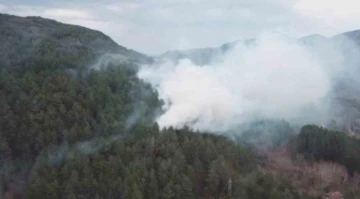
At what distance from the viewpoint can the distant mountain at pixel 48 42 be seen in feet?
275

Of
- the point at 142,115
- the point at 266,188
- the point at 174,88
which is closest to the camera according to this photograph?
the point at 266,188

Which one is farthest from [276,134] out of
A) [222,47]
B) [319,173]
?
[222,47]

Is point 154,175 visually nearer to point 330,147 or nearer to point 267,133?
Answer: point 267,133

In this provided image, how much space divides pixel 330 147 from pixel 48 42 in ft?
181

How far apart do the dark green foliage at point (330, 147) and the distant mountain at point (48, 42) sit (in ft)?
130

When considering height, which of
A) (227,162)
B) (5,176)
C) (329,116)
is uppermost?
(329,116)

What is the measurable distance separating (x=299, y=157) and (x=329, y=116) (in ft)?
73.5

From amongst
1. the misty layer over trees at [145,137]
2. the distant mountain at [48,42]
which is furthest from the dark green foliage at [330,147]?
the distant mountain at [48,42]

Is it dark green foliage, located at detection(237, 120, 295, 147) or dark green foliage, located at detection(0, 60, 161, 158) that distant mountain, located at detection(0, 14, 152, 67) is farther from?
dark green foliage, located at detection(237, 120, 295, 147)

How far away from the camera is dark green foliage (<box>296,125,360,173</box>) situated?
6575 cm

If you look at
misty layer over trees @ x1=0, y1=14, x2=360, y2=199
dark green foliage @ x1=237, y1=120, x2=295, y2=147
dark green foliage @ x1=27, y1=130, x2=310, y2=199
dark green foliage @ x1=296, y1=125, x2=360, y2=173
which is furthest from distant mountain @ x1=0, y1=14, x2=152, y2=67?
dark green foliage @ x1=296, y1=125, x2=360, y2=173

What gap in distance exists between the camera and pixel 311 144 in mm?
68625

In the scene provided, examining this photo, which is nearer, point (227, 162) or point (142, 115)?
point (227, 162)

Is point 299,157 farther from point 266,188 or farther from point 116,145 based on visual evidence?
point 116,145
